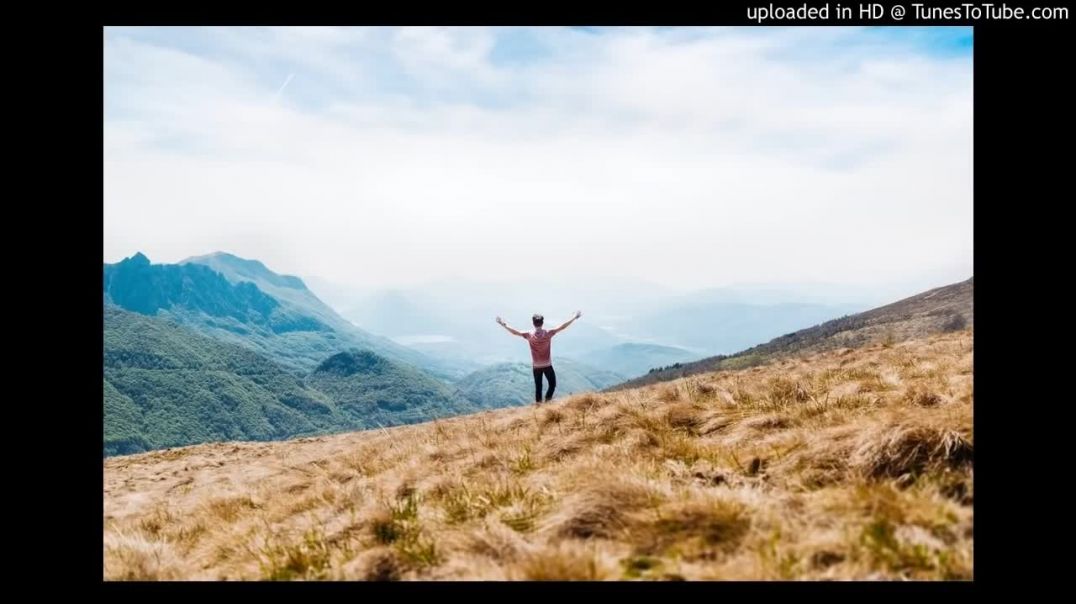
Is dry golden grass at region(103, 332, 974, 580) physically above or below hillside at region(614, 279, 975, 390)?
below

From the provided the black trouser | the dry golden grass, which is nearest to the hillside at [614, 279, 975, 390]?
the black trouser

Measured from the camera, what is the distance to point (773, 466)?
21.8 feet

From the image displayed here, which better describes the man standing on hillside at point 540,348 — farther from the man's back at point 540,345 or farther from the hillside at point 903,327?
the hillside at point 903,327

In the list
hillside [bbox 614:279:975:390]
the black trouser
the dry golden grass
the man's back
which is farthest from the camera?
hillside [bbox 614:279:975:390]

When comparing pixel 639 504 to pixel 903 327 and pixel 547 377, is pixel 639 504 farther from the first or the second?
pixel 903 327

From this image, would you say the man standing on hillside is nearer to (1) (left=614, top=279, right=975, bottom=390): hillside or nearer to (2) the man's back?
(2) the man's back

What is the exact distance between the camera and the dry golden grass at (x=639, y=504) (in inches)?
180

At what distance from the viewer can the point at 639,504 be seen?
5605mm

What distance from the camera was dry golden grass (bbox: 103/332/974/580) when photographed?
4.58m

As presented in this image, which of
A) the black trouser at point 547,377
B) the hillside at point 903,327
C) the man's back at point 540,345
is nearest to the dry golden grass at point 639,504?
the black trouser at point 547,377
